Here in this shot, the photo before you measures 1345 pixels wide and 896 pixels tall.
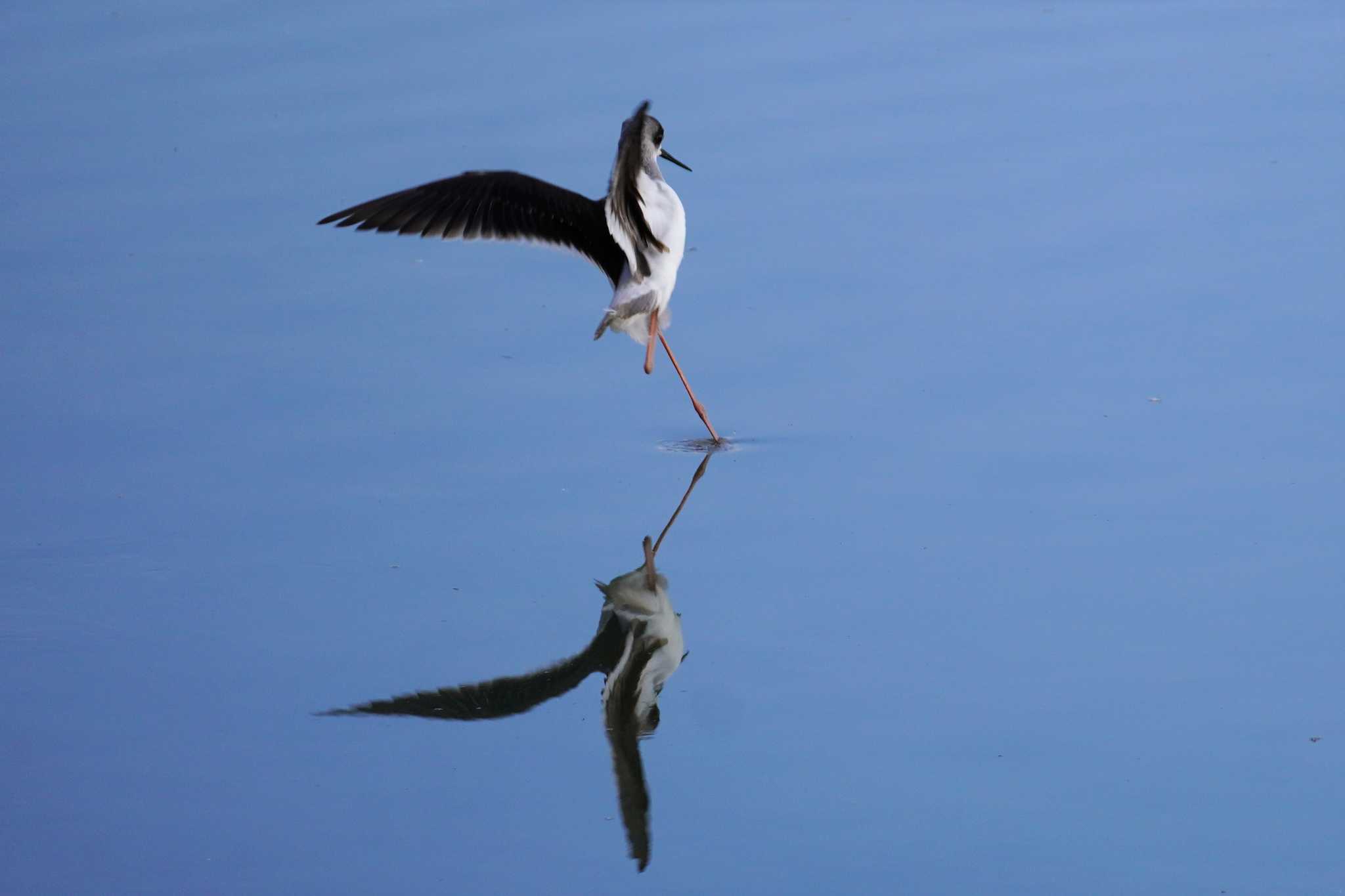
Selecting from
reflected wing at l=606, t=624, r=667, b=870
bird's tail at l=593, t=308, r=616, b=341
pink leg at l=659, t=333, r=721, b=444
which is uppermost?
bird's tail at l=593, t=308, r=616, b=341

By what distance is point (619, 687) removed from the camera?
4336 millimetres

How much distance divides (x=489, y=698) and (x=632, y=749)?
423 mm

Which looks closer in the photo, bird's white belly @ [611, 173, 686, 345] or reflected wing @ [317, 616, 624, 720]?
reflected wing @ [317, 616, 624, 720]

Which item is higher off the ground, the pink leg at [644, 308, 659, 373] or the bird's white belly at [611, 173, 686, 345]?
the bird's white belly at [611, 173, 686, 345]

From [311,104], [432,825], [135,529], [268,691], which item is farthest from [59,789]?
[311,104]

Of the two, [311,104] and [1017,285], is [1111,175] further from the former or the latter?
[311,104]

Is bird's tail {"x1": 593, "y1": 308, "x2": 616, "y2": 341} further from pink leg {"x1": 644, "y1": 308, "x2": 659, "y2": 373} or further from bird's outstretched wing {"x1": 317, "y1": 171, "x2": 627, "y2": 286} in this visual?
bird's outstretched wing {"x1": 317, "y1": 171, "x2": 627, "y2": 286}

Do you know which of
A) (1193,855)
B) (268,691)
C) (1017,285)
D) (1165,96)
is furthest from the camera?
(1165,96)

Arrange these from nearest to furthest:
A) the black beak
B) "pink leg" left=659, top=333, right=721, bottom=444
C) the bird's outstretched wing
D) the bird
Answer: "pink leg" left=659, top=333, right=721, bottom=444, the bird, the bird's outstretched wing, the black beak

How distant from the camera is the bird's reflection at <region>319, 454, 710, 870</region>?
13.2 feet

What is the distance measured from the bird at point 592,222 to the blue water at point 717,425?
0.32 m

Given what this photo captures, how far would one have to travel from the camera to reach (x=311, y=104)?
26.5 ft

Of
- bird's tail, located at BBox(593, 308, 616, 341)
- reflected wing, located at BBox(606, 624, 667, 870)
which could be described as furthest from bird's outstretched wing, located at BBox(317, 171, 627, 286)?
reflected wing, located at BBox(606, 624, 667, 870)

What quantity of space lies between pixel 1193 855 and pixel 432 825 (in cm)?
166
